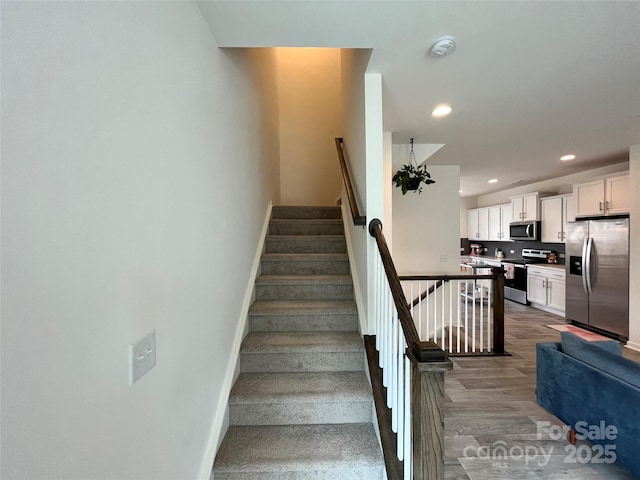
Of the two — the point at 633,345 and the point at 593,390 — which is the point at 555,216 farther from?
the point at 593,390

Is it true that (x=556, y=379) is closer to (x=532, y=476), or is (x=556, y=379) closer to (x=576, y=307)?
(x=532, y=476)

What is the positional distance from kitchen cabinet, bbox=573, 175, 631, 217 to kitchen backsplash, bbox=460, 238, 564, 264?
1489mm

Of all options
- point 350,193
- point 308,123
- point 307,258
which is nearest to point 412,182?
point 350,193

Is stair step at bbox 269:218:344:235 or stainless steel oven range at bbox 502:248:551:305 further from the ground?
stair step at bbox 269:218:344:235

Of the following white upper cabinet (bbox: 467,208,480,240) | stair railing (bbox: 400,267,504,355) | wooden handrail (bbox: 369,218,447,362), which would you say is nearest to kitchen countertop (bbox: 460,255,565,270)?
white upper cabinet (bbox: 467,208,480,240)

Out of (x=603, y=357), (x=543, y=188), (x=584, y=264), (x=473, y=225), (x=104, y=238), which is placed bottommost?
(x=603, y=357)

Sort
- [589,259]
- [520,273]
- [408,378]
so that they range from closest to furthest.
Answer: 1. [408,378]
2. [589,259]
3. [520,273]

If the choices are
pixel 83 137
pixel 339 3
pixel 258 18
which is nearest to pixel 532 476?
pixel 83 137

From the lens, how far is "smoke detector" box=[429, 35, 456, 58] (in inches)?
60.7

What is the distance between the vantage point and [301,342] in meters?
2.00

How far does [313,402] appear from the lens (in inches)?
66.0

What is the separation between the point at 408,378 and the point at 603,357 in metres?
1.67

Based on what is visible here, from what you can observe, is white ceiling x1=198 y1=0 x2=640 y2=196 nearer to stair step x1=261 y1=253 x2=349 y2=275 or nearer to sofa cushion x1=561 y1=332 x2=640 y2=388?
stair step x1=261 y1=253 x2=349 y2=275

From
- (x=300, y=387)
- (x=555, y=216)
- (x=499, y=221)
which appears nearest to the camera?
(x=300, y=387)
